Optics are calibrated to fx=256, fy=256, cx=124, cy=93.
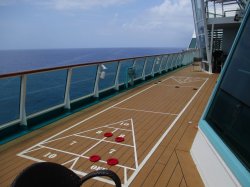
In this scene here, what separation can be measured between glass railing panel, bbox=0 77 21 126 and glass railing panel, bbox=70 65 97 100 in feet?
5.07

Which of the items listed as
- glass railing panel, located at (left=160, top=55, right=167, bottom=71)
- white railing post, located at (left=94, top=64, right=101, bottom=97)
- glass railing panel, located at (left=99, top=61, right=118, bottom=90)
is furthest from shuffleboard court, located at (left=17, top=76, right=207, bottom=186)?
glass railing panel, located at (left=160, top=55, right=167, bottom=71)

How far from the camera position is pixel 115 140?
446 centimetres

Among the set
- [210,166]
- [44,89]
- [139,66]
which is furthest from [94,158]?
[139,66]

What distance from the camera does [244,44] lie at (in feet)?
9.84

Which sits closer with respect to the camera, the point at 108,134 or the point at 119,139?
the point at 119,139

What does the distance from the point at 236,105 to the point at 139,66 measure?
25.6ft

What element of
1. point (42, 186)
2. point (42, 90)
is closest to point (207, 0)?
point (42, 90)

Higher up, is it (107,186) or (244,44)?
(244,44)

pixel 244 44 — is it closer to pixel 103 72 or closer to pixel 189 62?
pixel 103 72

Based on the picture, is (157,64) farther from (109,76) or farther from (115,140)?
(115,140)

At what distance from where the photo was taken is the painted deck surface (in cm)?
338

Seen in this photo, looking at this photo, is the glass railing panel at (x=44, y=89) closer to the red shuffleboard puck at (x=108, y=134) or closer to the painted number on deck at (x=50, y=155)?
the painted number on deck at (x=50, y=155)

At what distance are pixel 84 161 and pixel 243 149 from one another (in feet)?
7.14

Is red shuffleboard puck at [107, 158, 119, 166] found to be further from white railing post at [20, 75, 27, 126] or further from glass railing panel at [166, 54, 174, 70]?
glass railing panel at [166, 54, 174, 70]
